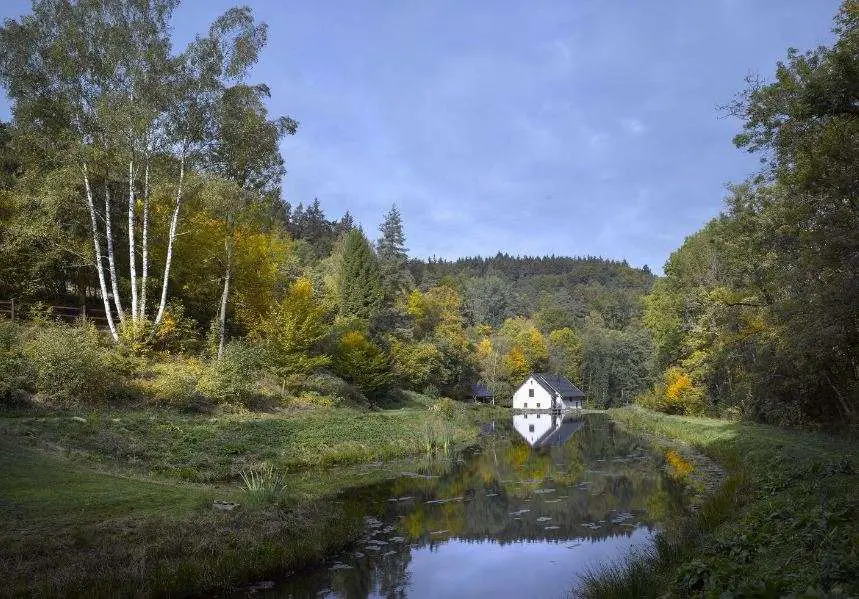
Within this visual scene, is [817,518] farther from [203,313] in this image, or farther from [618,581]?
[203,313]

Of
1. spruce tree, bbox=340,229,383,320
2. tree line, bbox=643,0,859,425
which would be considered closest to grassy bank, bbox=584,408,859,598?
tree line, bbox=643,0,859,425

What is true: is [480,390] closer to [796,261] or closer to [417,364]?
[417,364]

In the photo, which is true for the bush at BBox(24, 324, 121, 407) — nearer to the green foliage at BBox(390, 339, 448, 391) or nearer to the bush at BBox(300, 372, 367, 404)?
the bush at BBox(300, 372, 367, 404)

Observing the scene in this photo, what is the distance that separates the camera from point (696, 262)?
47.2 metres

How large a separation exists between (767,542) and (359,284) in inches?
2001

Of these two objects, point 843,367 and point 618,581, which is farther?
point 843,367

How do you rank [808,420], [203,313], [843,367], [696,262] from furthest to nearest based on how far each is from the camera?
[696,262]
[203,313]
[808,420]
[843,367]

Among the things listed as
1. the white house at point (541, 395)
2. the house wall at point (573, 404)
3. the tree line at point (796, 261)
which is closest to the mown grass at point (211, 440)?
the tree line at point (796, 261)

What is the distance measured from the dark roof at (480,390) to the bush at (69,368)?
58782 millimetres

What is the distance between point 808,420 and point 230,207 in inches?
1266

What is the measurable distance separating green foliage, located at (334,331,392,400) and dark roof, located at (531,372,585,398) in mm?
42802

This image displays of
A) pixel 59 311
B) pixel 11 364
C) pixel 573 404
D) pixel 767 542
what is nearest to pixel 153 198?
pixel 59 311

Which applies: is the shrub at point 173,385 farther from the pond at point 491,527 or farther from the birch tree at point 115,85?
the pond at point 491,527

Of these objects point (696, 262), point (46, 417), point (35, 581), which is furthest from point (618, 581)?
point (696, 262)
